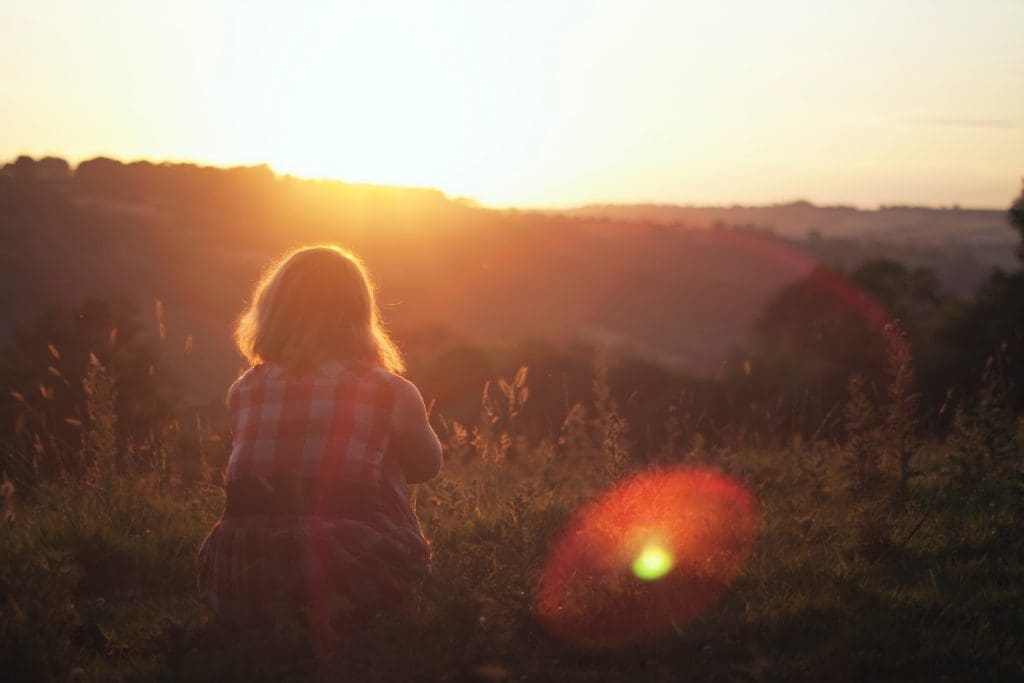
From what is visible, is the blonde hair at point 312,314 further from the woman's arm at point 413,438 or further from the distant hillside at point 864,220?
the distant hillside at point 864,220

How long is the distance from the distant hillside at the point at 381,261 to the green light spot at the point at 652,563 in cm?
1408

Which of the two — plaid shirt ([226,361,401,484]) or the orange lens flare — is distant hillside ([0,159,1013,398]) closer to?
plaid shirt ([226,361,401,484])

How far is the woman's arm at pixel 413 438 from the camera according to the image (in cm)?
384

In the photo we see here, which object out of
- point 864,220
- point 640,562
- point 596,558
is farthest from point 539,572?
point 864,220

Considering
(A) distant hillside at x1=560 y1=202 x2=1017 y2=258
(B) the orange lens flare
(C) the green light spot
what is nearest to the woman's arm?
(B) the orange lens flare

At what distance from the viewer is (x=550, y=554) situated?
15.7ft

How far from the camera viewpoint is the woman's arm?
384 centimetres

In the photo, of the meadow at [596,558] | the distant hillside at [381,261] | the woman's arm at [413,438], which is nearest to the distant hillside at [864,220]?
the distant hillside at [381,261]

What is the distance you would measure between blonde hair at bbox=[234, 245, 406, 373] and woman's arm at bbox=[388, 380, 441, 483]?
22 cm

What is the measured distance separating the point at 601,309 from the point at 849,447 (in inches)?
2805

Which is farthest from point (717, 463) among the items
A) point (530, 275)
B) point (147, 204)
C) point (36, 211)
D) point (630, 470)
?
point (530, 275)

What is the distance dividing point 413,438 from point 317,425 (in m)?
0.39

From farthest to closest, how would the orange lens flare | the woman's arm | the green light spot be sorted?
the green light spot, the orange lens flare, the woman's arm

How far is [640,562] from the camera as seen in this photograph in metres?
4.34
